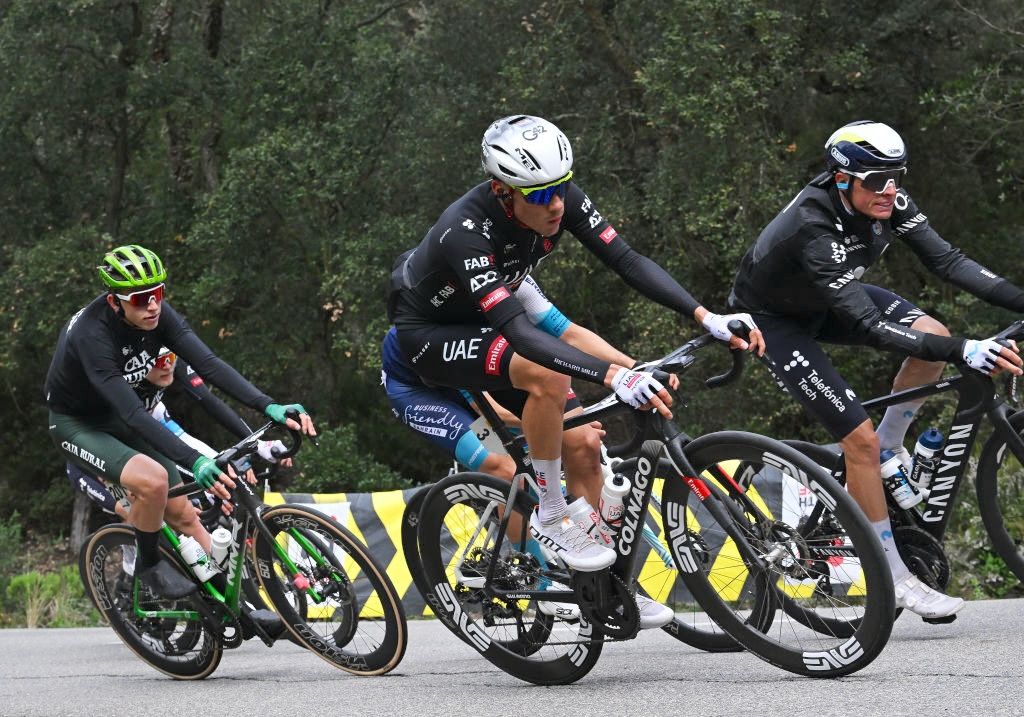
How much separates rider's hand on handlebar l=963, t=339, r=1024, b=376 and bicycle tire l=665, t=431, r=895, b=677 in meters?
1.20

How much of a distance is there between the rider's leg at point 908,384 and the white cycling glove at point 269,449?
9.79 feet

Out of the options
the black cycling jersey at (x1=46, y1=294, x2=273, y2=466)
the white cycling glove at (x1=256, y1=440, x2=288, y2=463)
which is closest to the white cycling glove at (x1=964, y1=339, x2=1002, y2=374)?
the white cycling glove at (x1=256, y1=440, x2=288, y2=463)

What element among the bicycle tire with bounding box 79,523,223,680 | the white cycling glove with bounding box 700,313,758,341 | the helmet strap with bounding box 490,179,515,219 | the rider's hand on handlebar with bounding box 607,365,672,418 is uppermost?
the helmet strap with bounding box 490,179,515,219

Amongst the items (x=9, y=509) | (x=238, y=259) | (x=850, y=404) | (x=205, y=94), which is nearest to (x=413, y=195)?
(x=238, y=259)

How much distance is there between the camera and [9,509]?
32312mm

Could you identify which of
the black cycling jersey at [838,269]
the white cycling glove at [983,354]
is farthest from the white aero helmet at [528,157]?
the white cycling glove at [983,354]

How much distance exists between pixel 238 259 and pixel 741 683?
21295mm

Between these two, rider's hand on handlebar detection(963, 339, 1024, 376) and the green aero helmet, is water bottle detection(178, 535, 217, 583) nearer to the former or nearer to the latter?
the green aero helmet

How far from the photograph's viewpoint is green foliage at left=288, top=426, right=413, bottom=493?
23781mm

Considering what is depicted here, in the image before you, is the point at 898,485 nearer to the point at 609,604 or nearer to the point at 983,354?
the point at 983,354

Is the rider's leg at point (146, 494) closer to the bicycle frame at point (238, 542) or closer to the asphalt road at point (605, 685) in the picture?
the bicycle frame at point (238, 542)

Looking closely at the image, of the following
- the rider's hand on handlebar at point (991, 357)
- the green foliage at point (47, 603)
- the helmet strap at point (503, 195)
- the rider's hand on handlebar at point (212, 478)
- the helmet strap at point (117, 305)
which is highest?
the helmet strap at point (503, 195)

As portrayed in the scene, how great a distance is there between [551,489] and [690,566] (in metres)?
0.67

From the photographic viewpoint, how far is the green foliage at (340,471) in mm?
23781
